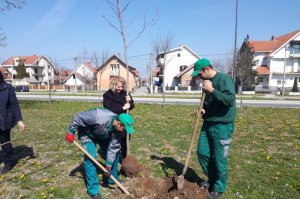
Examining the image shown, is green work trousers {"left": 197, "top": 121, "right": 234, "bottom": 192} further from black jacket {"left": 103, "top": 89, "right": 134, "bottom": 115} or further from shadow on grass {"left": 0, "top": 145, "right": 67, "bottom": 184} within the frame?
shadow on grass {"left": 0, "top": 145, "right": 67, "bottom": 184}

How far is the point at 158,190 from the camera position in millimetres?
4582

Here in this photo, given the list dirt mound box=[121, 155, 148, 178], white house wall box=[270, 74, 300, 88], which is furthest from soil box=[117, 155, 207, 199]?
white house wall box=[270, 74, 300, 88]

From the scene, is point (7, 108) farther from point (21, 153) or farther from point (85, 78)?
point (85, 78)

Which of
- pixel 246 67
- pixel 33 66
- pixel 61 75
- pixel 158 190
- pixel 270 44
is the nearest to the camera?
pixel 158 190

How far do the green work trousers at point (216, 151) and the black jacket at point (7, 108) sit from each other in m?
3.60

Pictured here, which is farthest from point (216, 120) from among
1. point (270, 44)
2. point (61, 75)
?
point (61, 75)

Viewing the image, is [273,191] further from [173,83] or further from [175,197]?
[173,83]

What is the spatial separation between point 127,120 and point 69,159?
2984mm

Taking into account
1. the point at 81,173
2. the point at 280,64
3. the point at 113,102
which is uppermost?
the point at 280,64

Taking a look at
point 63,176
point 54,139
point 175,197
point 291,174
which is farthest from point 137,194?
point 54,139

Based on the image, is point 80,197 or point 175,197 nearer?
point 175,197

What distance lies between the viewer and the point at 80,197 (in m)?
4.57

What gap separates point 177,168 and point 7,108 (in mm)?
3600

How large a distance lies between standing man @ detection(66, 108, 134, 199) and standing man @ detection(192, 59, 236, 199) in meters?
1.23
